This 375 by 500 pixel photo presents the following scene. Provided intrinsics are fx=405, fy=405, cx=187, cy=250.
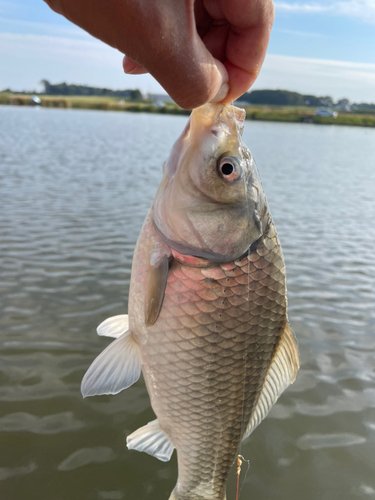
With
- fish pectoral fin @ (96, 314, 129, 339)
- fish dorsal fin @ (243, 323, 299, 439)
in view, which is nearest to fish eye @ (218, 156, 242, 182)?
fish dorsal fin @ (243, 323, 299, 439)

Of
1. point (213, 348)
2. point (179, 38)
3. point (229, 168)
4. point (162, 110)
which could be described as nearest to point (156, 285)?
point (213, 348)

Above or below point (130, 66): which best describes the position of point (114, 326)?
below

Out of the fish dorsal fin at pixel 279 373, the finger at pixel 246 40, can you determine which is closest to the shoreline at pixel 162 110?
the fish dorsal fin at pixel 279 373

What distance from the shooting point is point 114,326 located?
7.40ft

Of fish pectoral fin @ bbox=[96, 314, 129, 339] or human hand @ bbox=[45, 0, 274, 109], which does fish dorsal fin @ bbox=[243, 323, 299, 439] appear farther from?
human hand @ bbox=[45, 0, 274, 109]

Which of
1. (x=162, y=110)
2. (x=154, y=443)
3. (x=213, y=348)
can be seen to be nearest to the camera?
(x=213, y=348)

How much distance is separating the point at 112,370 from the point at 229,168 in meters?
1.05

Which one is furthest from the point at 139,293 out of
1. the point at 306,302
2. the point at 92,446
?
the point at 306,302

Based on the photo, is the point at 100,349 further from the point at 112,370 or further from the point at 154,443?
the point at 112,370

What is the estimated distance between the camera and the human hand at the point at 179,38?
1.05 metres

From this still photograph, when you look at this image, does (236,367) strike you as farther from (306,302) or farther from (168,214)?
(306,302)

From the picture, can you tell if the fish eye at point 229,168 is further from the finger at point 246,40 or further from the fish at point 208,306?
the finger at point 246,40

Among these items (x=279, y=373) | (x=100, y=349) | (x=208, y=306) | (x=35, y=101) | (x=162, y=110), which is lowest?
(x=100, y=349)

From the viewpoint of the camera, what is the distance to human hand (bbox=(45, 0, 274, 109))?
105 centimetres
